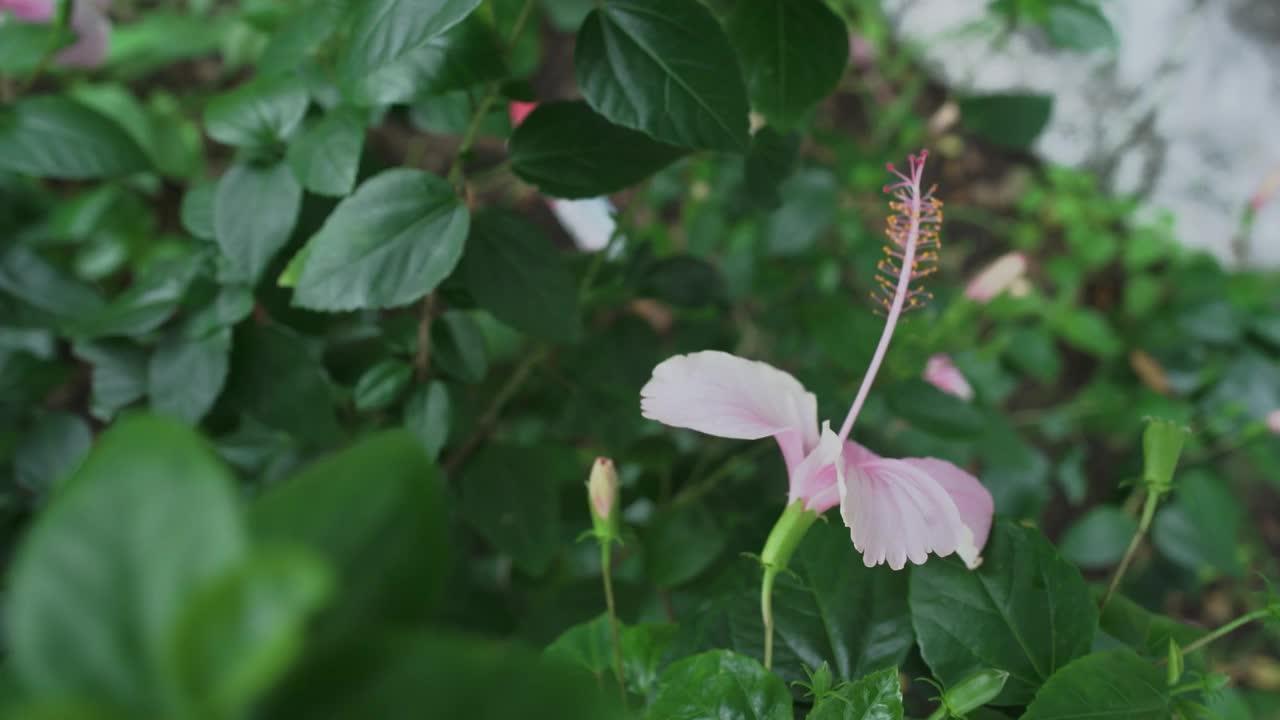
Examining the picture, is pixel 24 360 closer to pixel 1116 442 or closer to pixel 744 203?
pixel 744 203

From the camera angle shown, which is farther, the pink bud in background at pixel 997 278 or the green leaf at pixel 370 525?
the pink bud in background at pixel 997 278

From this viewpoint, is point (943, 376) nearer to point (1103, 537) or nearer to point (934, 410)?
point (934, 410)

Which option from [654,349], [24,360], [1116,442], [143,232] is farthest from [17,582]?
[1116,442]

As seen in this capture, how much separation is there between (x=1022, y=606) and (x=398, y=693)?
1.59 ft

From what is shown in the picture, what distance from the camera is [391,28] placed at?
1.87 feet

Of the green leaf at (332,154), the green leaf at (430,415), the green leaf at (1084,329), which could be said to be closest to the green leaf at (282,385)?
the green leaf at (430,415)

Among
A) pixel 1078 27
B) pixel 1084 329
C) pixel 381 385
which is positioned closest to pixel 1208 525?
pixel 1084 329

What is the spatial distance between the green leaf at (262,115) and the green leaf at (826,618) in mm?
560

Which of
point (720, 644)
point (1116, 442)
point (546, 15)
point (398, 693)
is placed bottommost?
point (1116, 442)

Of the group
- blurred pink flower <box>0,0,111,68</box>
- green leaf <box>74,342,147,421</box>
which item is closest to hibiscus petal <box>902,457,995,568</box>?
A: green leaf <box>74,342,147,421</box>

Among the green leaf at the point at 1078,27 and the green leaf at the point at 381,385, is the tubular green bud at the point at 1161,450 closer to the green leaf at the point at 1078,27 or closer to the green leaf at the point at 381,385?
the green leaf at the point at 381,385

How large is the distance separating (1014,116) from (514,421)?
3.02 feet

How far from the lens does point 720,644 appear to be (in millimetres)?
633

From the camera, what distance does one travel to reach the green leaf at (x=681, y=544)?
88 cm
